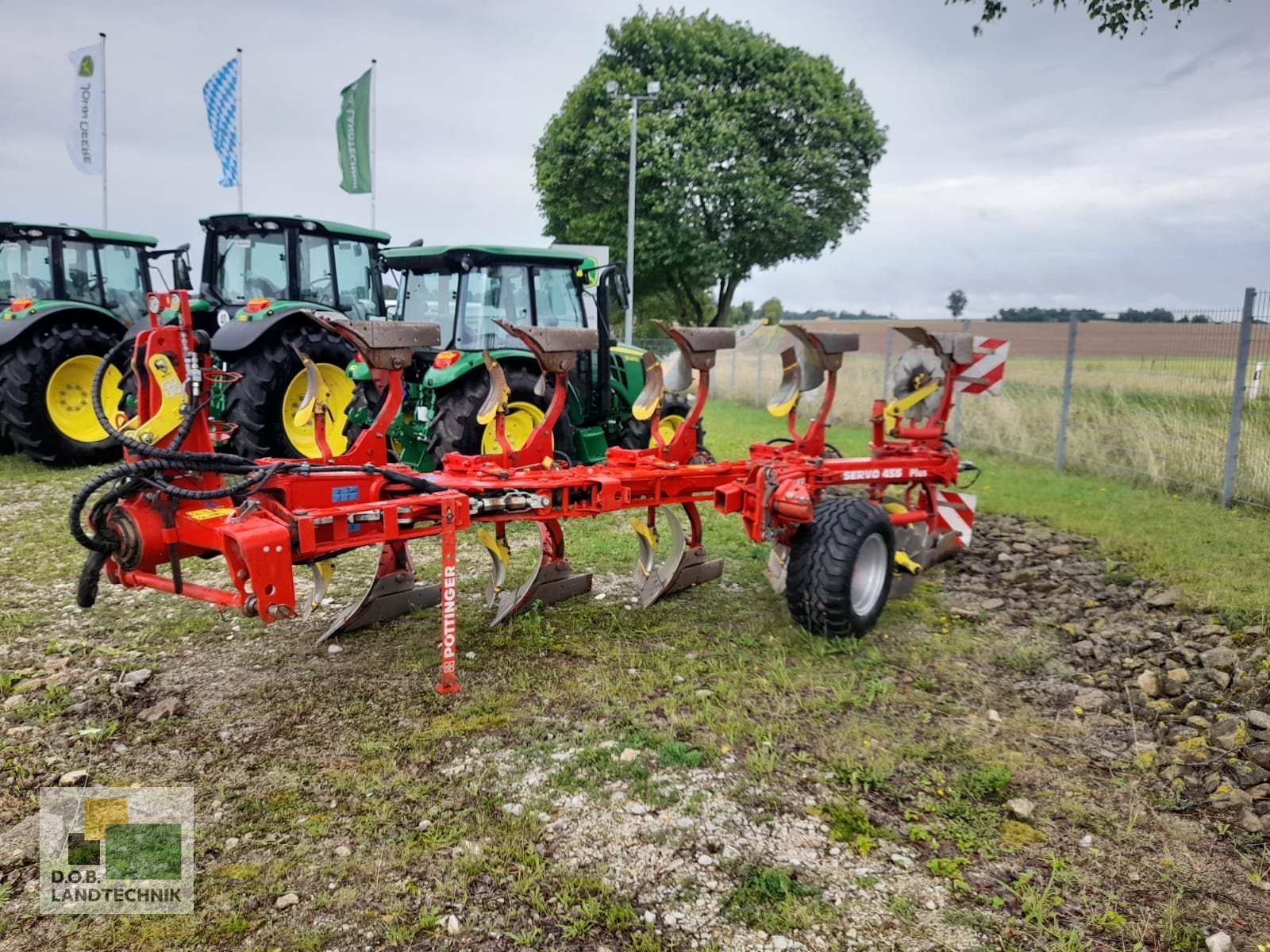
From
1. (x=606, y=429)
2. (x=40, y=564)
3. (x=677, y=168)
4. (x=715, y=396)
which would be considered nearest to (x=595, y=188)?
(x=677, y=168)

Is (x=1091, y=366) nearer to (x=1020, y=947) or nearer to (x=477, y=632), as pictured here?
(x=477, y=632)

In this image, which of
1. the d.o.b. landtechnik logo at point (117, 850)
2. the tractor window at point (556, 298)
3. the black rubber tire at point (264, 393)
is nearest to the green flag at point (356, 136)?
the black rubber tire at point (264, 393)

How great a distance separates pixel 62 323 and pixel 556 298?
18.3 ft

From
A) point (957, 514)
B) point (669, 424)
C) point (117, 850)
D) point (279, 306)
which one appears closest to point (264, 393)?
point (279, 306)

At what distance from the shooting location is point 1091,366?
34.1ft

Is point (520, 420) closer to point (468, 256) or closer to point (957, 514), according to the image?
point (468, 256)

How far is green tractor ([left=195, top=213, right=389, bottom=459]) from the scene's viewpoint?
8.31 meters

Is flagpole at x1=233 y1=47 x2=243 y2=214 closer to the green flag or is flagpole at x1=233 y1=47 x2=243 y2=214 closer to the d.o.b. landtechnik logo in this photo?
the green flag

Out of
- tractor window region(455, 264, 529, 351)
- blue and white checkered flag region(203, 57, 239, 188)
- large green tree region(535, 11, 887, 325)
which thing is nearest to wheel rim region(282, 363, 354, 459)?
tractor window region(455, 264, 529, 351)

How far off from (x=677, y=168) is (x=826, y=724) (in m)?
22.2

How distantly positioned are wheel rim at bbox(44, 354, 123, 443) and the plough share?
17.3 ft

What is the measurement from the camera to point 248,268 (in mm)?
9539

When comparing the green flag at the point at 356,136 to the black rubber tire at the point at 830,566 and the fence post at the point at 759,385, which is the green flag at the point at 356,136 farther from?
the black rubber tire at the point at 830,566

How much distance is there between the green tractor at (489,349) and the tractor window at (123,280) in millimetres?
4710
